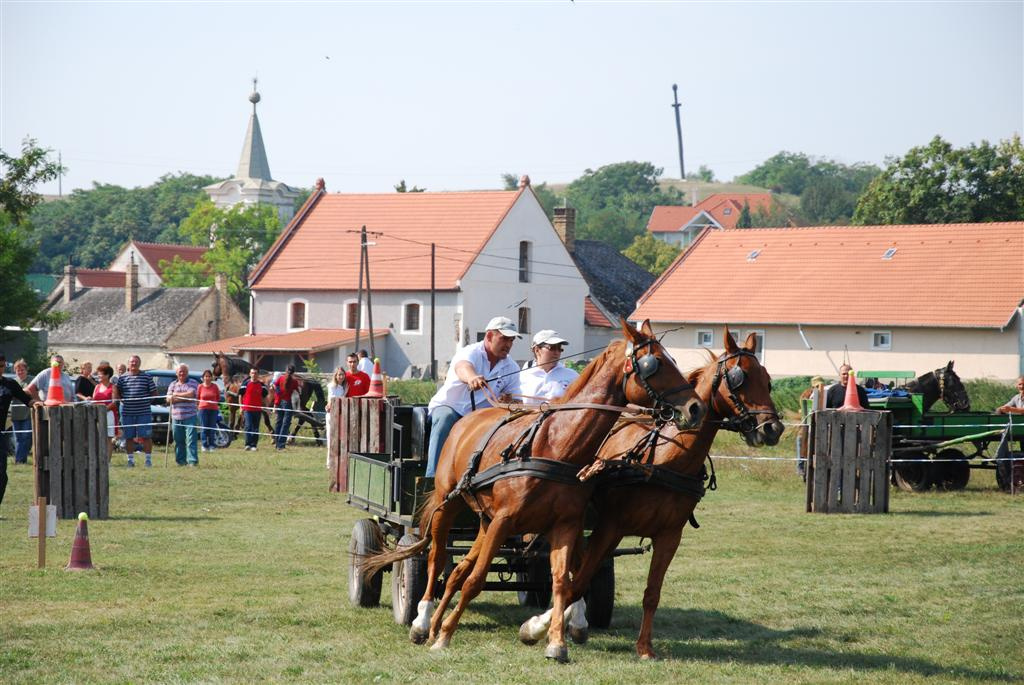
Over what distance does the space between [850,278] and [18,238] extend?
28355mm

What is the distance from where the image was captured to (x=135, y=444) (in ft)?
84.2

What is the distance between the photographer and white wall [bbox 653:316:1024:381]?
44.0 meters

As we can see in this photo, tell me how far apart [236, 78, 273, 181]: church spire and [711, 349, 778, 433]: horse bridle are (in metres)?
145

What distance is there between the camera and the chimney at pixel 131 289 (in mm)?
75750

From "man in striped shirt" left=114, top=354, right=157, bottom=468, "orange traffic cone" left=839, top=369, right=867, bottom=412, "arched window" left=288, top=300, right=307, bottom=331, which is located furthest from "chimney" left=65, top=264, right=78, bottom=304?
"orange traffic cone" left=839, top=369, right=867, bottom=412

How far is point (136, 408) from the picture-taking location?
2364 cm

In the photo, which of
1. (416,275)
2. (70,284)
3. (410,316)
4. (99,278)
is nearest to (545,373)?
(416,275)

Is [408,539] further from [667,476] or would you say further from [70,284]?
[70,284]

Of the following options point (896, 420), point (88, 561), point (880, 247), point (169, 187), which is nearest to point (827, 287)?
point (880, 247)

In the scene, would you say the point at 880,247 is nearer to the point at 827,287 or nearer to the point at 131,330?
the point at 827,287

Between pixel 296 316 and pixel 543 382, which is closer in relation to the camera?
pixel 543 382

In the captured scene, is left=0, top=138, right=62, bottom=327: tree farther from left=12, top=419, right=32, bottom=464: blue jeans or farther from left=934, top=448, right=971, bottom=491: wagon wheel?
left=934, top=448, right=971, bottom=491: wagon wheel

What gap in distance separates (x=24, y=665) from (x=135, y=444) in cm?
1816

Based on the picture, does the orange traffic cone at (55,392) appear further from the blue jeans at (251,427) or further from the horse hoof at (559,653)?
the blue jeans at (251,427)
